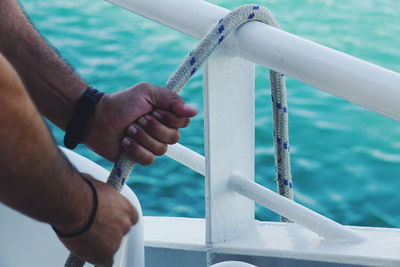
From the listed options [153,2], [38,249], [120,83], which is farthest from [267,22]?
[120,83]

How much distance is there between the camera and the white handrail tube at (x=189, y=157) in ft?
5.01

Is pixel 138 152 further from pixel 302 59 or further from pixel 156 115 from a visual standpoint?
pixel 302 59

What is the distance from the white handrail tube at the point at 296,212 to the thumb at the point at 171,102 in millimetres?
202

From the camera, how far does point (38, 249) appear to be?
3.59 ft

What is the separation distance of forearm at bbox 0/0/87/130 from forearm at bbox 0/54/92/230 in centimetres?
37

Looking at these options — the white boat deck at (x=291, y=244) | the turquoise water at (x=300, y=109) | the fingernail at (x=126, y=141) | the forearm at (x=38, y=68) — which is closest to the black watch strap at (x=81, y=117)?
the forearm at (x=38, y=68)

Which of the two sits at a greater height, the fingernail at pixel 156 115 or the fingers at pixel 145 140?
the fingernail at pixel 156 115

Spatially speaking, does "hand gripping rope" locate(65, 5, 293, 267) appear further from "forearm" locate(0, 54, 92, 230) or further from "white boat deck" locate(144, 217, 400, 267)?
"white boat deck" locate(144, 217, 400, 267)

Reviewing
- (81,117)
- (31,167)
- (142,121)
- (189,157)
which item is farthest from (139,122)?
(189,157)

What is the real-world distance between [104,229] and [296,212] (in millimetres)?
404

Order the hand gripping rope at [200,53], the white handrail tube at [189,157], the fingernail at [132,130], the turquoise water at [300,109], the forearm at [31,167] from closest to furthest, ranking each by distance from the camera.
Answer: the forearm at [31,167]
the hand gripping rope at [200,53]
the fingernail at [132,130]
the white handrail tube at [189,157]
the turquoise water at [300,109]

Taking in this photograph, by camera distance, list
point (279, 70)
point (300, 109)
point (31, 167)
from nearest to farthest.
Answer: point (31, 167)
point (279, 70)
point (300, 109)

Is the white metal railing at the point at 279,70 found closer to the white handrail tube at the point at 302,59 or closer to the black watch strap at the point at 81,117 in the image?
the white handrail tube at the point at 302,59

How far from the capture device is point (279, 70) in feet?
3.10
